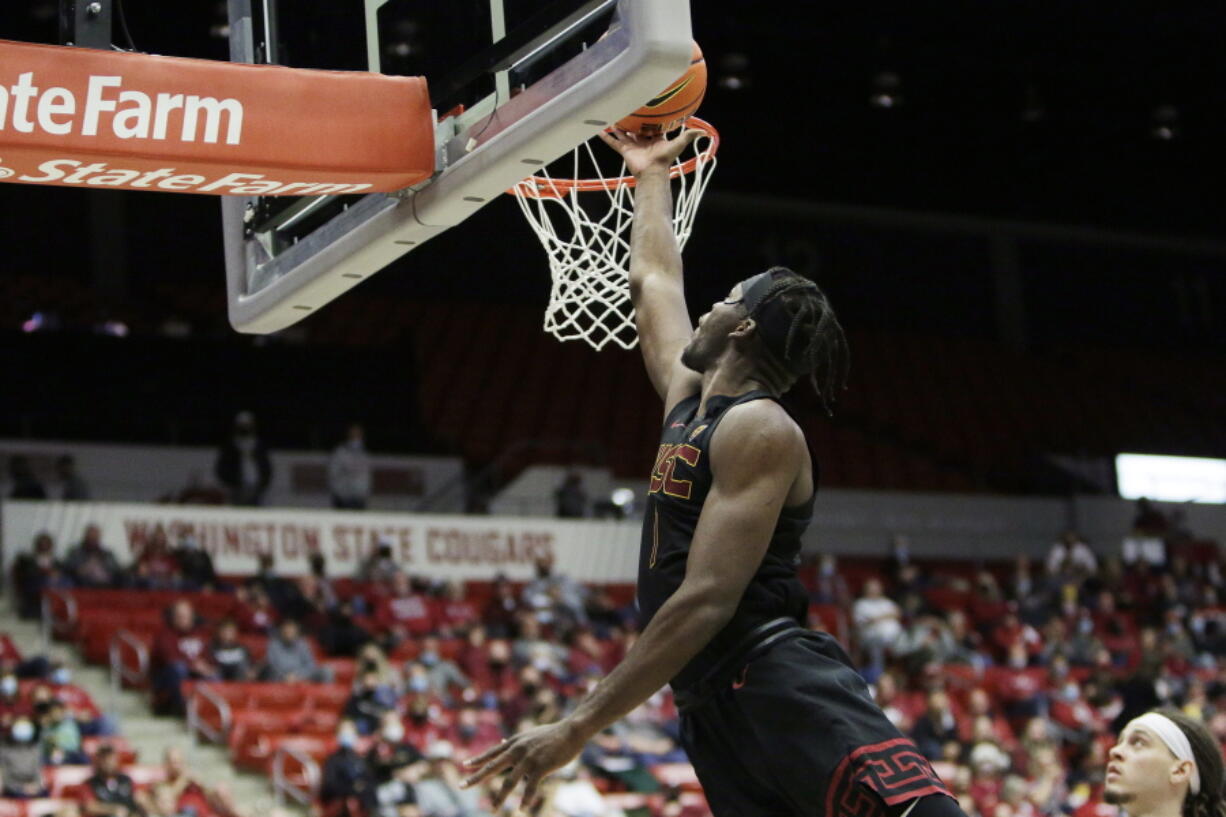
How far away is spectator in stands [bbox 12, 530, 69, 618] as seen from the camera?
13898mm

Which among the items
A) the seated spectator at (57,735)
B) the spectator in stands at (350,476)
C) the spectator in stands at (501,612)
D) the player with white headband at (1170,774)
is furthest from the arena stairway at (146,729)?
the player with white headband at (1170,774)

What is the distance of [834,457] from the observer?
69.2 feet

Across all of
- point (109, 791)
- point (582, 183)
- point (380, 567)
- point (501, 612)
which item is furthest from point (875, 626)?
point (582, 183)

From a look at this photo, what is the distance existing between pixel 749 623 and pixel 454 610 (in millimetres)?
11735

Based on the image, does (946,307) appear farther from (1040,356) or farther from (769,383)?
(769,383)

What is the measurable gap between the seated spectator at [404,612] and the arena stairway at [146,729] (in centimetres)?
206

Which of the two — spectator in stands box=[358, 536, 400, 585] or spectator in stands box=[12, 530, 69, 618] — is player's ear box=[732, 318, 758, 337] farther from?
spectator in stands box=[358, 536, 400, 585]

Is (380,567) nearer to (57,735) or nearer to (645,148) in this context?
(57,735)

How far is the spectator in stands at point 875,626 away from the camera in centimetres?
1511

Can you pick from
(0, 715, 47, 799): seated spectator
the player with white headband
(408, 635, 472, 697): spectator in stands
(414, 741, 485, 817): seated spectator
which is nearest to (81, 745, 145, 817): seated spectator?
(0, 715, 47, 799): seated spectator

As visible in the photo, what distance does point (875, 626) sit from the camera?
15406mm

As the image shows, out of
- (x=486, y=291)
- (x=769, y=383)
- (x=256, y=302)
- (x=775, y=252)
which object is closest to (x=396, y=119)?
(x=256, y=302)

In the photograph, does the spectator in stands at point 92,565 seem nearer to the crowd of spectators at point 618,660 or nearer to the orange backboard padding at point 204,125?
the crowd of spectators at point 618,660

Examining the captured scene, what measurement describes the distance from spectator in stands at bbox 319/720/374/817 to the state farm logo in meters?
7.13
